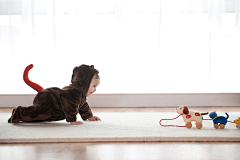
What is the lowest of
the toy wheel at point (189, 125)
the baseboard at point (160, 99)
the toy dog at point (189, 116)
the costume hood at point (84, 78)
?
the baseboard at point (160, 99)

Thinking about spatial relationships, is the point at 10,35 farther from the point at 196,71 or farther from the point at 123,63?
the point at 196,71

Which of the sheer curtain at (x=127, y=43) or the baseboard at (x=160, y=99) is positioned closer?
the baseboard at (x=160, y=99)

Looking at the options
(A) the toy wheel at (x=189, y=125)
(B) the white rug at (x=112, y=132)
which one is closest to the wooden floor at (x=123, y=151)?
(B) the white rug at (x=112, y=132)

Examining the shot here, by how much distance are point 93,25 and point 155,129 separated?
1.44 m

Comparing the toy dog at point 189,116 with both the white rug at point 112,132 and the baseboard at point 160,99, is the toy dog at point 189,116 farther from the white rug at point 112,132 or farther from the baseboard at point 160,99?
the baseboard at point 160,99

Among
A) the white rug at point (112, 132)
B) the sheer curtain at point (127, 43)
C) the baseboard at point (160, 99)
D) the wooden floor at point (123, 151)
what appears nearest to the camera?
the wooden floor at point (123, 151)

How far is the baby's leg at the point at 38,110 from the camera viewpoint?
1.82m

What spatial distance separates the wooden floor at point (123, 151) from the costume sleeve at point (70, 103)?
39 centimetres

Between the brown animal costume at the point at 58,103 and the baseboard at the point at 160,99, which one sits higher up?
the brown animal costume at the point at 58,103

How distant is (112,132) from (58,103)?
416mm

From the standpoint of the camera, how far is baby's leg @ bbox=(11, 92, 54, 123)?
1823mm

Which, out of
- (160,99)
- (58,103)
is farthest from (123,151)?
(160,99)

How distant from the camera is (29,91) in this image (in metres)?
2.80

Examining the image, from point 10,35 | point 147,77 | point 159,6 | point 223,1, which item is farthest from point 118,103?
point 223,1
